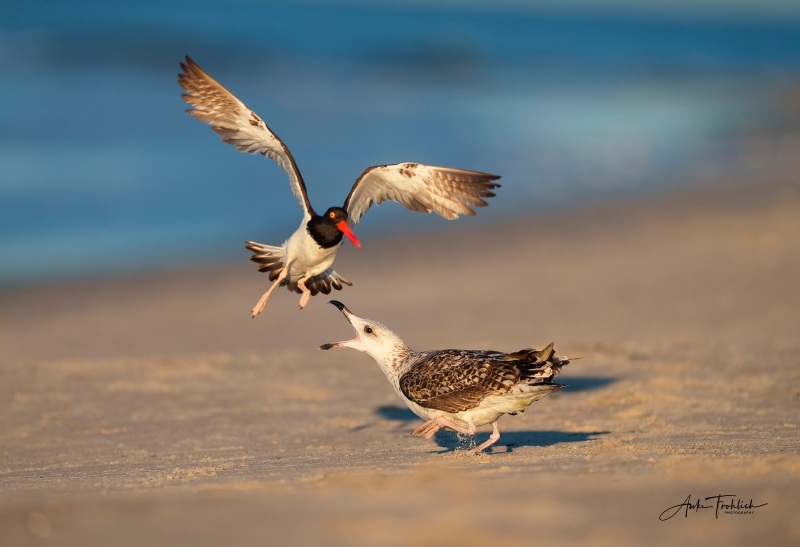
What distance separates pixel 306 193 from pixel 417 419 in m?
2.46

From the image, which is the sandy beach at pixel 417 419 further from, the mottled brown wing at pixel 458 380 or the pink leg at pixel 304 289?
the pink leg at pixel 304 289

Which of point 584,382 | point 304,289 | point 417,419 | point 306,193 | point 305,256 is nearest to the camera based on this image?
point 306,193

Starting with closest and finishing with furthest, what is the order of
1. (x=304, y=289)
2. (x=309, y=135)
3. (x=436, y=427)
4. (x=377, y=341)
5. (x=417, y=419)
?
(x=436, y=427) < (x=377, y=341) < (x=417, y=419) < (x=304, y=289) < (x=309, y=135)

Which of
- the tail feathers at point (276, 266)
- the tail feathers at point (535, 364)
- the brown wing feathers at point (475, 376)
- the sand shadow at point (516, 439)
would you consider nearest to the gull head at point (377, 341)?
the brown wing feathers at point (475, 376)

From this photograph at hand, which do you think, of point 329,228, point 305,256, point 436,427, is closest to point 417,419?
point 305,256

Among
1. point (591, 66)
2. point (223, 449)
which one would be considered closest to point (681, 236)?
point (223, 449)

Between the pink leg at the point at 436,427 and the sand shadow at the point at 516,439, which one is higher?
the pink leg at the point at 436,427

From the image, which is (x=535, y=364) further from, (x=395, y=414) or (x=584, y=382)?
(x=584, y=382)

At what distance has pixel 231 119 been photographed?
33.8 feet

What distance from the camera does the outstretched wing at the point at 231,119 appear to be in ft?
33.3

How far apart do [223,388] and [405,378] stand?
11.9 feet

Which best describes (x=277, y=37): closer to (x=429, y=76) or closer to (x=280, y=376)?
(x=429, y=76)

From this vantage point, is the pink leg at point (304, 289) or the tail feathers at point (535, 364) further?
the pink leg at point (304, 289)

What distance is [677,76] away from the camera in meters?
52.9
